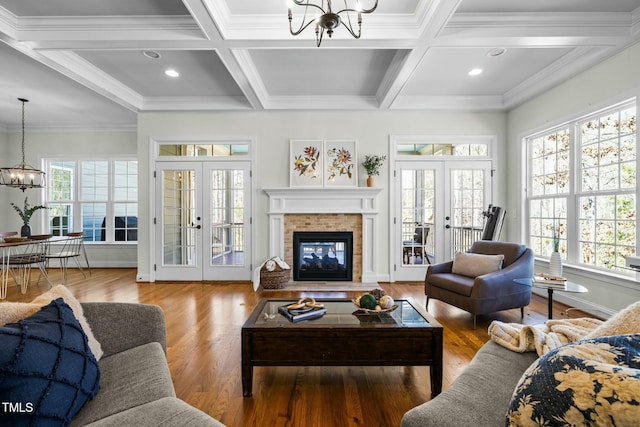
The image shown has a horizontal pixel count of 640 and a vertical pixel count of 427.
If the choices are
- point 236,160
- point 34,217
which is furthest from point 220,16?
point 34,217

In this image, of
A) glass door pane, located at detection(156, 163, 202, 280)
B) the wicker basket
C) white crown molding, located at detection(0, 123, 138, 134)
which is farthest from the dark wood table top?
white crown molding, located at detection(0, 123, 138, 134)

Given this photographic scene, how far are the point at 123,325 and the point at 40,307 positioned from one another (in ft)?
1.21

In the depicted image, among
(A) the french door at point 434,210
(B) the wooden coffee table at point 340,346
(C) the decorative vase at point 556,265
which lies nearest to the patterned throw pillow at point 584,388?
(B) the wooden coffee table at point 340,346

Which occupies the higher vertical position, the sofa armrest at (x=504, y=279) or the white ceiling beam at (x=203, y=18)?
the white ceiling beam at (x=203, y=18)

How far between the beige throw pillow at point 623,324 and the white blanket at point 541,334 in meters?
0.22

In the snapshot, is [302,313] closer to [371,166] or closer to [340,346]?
[340,346]

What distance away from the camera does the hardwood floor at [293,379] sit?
5.71 ft

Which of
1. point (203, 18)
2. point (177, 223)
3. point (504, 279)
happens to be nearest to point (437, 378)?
point (504, 279)

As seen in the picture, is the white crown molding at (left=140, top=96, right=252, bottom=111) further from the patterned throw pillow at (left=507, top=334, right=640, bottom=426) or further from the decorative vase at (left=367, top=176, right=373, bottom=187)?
the patterned throw pillow at (left=507, top=334, right=640, bottom=426)

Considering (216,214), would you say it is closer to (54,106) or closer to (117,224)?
(117,224)

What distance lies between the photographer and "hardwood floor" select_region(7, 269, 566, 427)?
1740 mm

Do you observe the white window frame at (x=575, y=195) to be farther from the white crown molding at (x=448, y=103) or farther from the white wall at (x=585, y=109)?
the white crown molding at (x=448, y=103)

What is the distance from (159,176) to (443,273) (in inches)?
176

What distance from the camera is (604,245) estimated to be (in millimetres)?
3393
